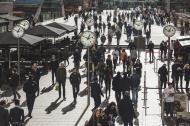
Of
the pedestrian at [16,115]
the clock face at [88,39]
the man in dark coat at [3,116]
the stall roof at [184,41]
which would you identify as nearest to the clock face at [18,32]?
the clock face at [88,39]

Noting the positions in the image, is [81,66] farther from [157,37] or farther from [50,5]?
[50,5]

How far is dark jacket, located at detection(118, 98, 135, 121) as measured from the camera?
698 inches

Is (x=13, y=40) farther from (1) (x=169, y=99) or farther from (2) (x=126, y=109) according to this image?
(2) (x=126, y=109)

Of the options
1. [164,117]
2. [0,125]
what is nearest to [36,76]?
[164,117]

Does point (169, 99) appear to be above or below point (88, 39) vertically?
below

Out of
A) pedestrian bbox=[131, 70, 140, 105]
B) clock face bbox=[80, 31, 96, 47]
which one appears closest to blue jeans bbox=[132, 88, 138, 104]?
pedestrian bbox=[131, 70, 140, 105]

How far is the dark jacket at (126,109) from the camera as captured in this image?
1772cm

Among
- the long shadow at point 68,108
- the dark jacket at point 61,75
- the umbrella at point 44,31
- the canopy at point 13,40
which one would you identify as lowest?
the long shadow at point 68,108

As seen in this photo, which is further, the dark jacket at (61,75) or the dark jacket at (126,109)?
the dark jacket at (61,75)

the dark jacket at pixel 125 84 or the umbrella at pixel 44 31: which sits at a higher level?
the umbrella at pixel 44 31

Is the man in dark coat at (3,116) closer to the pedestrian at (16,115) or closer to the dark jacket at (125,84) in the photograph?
the pedestrian at (16,115)

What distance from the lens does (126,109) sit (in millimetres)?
17812

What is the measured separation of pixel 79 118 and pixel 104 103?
9.40ft

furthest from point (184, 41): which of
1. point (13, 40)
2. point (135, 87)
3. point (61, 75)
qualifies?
point (61, 75)
